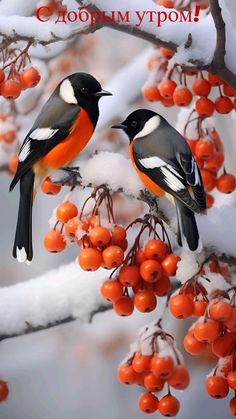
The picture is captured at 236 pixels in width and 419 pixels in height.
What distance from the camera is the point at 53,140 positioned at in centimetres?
82

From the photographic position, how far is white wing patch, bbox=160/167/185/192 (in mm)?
736

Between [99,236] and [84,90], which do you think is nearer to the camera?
[99,236]

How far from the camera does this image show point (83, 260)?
698mm

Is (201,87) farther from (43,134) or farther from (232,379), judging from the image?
(232,379)

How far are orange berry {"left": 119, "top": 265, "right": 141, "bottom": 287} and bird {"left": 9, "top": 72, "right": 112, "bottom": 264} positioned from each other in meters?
0.13

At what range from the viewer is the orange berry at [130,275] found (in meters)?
0.71

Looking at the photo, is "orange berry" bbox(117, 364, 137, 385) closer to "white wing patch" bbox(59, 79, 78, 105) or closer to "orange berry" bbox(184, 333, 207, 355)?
"orange berry" bbox(184, 333, 207, 355)

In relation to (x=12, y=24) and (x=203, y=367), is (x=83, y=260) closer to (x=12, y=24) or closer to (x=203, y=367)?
(x=12, y=24)

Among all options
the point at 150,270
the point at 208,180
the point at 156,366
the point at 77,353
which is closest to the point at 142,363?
the point at 156,366

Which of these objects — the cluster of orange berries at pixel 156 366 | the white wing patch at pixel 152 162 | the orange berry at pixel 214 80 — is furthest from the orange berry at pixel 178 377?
the orange berry at pixel 214 80

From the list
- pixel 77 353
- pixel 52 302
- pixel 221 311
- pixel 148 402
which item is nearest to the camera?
pixel 221 311

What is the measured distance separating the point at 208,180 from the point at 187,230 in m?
0.19

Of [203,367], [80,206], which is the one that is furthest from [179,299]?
[203,367]

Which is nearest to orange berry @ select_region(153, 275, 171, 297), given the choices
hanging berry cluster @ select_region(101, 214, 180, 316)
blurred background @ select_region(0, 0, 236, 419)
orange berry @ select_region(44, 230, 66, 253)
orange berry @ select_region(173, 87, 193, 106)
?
hanging berry cluster @ select_region(101, 214, 180, 316)
